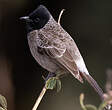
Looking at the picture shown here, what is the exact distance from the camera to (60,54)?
377 centimetres

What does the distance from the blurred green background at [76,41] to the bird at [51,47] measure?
2.91 meters

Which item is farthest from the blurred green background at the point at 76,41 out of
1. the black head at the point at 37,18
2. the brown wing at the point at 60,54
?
the brown wing at the point at 60,54

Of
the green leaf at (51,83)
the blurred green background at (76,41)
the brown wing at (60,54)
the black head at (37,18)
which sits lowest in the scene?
the blurred green background at (76,41)

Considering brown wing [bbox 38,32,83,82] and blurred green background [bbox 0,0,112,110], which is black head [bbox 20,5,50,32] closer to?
brown wing [bbox 38,32,83,82]

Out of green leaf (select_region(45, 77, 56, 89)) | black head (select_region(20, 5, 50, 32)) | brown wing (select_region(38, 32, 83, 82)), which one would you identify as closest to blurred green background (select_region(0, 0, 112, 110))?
black head (select_region(20, 5, 50, 32))

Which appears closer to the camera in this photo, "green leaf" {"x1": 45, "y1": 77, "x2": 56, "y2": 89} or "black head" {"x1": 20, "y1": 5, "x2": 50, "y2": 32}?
"green leaf" {"x1": 45, "y1": 77, "x2": 56, "y2": 89}

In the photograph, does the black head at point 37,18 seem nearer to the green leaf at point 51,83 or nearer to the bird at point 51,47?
the bird at point 51,47

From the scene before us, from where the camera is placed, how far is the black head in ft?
12.7

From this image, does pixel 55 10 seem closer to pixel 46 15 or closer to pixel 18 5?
pixel 18 5

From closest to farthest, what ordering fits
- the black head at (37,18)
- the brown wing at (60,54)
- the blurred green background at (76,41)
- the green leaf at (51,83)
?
the green leaf at (51,83)
the brown wing at (60,54)
the black head at (37,18)
the blurred green background at (76,41)

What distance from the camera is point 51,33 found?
405 cm

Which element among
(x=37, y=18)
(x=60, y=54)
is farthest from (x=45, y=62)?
(x=37, y=18)

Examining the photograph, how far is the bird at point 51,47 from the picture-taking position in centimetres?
364

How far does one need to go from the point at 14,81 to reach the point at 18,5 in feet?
4.75
